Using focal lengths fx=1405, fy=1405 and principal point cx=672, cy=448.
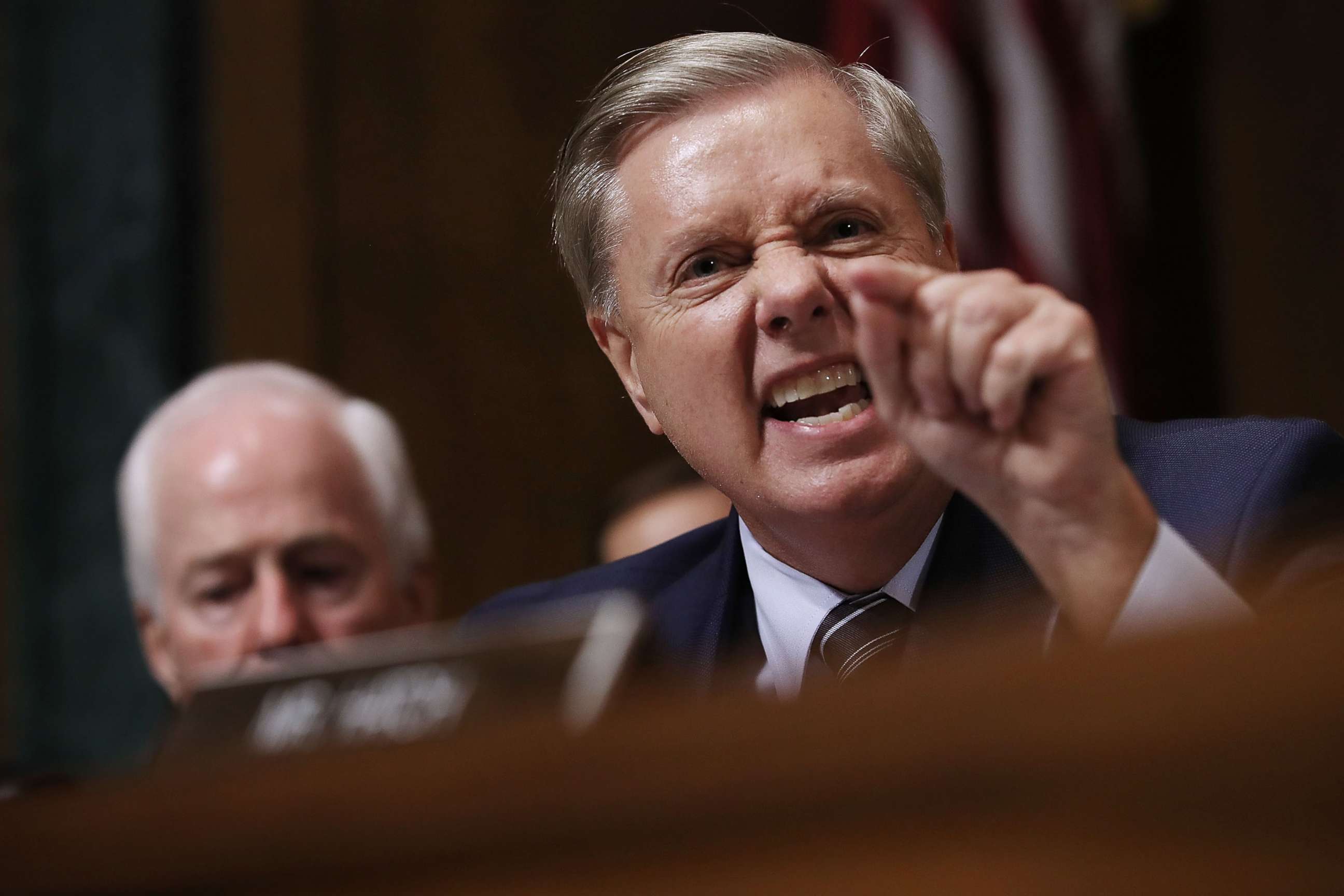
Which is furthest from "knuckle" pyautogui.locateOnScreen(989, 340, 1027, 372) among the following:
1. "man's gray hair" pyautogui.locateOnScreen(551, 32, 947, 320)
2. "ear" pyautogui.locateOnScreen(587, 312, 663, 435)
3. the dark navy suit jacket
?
"ear" pyautogui.locateOnScreen(587, 312, 663, 435)

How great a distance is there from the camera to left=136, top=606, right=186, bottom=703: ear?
6.14 feet

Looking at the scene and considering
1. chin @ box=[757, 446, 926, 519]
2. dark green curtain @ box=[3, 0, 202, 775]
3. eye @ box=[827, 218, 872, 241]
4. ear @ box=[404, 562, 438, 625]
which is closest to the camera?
chin @ box=[757, 446, 926, 519]

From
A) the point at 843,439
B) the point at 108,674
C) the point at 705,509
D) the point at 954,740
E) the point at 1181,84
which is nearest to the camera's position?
the point at 954,740

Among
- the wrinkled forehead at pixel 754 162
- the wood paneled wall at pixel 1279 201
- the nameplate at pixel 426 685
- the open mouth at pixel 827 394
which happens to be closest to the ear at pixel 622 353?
the wrinkled forehead at pixel 754 162

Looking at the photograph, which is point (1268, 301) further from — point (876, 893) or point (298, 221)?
point (876, 893)

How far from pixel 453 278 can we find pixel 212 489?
1246 millimetres

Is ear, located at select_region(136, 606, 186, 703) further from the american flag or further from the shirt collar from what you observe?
the american flag

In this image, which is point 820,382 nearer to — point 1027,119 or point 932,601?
point 932,601

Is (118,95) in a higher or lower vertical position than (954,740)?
higher

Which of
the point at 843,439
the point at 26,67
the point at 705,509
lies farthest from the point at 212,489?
the point at 26,67

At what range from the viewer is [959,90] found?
272cm

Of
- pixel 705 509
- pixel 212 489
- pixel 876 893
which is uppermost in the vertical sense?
pixel 876 893

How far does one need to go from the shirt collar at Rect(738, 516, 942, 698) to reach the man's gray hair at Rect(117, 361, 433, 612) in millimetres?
637

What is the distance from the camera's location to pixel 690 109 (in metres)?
1.49
